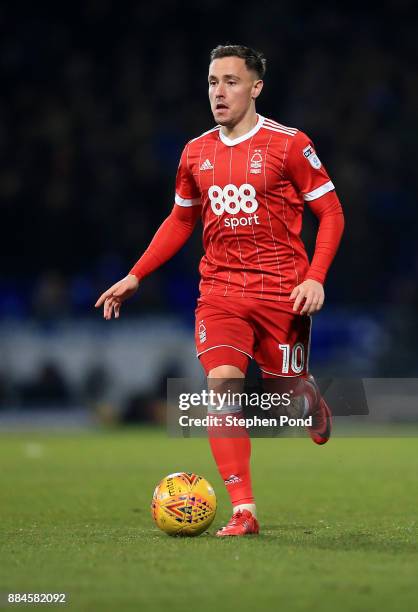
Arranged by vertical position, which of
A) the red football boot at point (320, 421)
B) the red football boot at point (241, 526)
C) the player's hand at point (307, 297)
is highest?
the player's hand at point (307, 297)

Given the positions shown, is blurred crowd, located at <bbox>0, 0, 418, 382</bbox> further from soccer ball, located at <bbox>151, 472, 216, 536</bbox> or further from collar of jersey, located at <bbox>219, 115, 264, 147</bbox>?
soccer ball, located at <bbox>151, 472, 216, 536</bbox>

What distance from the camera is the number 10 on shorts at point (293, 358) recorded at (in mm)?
5786

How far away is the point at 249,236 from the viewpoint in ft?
18.7

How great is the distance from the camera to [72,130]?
19688 millimetres

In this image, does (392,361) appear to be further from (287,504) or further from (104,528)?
(104,528)

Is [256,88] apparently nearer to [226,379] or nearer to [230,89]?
[230,89]

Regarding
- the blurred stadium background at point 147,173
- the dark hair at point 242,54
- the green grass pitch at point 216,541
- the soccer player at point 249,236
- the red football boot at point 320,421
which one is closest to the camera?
the green grass pitch at point 216,541

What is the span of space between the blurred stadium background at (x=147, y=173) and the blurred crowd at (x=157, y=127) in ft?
0.10

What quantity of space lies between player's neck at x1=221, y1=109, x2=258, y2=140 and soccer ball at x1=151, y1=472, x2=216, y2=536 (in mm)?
1744

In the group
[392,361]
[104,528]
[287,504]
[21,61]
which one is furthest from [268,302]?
[21,61]

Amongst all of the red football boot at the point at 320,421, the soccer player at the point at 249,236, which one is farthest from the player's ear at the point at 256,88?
the red football boot at the point at 320,421

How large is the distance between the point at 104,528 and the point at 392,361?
11201 mm

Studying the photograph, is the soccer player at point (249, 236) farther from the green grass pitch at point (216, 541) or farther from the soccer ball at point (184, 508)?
the green grass pitch at point (216, 541)

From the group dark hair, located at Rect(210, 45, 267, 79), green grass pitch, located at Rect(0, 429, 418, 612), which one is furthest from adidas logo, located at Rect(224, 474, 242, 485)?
dark hair, located at Rect(210, 45, 267, 79)
